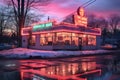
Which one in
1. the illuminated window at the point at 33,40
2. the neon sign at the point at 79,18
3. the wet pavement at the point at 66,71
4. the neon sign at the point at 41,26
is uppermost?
the neon sign at the point at 79,18

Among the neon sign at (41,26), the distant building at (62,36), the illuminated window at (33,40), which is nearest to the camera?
the distant building at (62,36)

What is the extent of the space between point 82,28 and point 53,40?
24.3 feet

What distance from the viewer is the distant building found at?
44.6 m

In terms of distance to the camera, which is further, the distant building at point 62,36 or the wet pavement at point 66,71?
the distant building at point 62,36

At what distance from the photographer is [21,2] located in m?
56.3

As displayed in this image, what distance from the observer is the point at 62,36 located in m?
44.7

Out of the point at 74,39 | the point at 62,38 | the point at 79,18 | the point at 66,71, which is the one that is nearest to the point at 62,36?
the point at 62,38

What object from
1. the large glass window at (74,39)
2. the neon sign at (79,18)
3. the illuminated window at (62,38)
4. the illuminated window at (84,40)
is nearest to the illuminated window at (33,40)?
the illuminated window at (62,38)

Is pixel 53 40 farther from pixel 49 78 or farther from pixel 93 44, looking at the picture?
pixel 49 78

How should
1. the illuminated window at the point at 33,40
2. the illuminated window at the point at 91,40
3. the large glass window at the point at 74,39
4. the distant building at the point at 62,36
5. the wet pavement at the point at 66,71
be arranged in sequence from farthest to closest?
the illuminated window at the point at 91,40 < the illuminated window at the point at 33,40 < the large glass window at the point at 74,39 < the distant building at the point at 62,36 < the wet pavement at the point at 66,71

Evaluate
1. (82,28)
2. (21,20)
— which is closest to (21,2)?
(21,20)

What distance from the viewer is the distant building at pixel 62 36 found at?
146 ft

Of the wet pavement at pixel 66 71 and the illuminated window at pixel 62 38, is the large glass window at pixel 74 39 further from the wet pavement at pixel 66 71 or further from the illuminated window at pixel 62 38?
the wet pavement at pixel 66 71

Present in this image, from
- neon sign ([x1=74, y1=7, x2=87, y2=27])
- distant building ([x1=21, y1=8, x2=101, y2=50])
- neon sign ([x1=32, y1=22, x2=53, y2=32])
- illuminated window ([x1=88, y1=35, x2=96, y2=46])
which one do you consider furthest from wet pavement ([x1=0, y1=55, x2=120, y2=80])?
illuminated window ([x1=88, y1=35, x2=96, y2=46])
